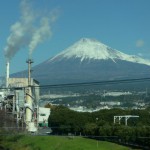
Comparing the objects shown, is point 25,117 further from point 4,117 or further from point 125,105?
point 125,105

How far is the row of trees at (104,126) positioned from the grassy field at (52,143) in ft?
2.99

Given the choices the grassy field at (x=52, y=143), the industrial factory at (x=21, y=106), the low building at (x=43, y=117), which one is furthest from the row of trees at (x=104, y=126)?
the low building at (x=43, y=117)

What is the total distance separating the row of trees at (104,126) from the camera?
3909 cm

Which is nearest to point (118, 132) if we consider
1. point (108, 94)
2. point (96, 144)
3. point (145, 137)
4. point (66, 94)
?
→ point (96, 144)

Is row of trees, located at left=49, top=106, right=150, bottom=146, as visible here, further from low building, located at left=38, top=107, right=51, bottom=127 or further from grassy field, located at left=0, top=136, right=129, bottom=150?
low building, located at left=38, top=107, right=51, bottom=127

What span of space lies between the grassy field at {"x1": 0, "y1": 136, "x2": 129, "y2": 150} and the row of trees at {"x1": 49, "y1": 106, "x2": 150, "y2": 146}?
911mm

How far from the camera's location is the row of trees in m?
39.1

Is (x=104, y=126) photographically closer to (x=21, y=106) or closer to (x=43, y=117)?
(x=21, y=106)

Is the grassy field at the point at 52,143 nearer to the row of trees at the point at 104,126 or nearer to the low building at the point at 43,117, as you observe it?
the row of trees at the point at 104,126

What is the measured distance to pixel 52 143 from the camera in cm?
4156

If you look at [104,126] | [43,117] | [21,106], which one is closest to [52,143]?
[104,126]

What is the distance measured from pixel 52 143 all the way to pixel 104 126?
522cm

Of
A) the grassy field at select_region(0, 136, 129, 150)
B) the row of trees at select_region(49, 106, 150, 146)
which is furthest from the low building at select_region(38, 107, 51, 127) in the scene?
the grassy field at select_region(0, 136, 129, 150)

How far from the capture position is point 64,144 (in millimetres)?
42031
